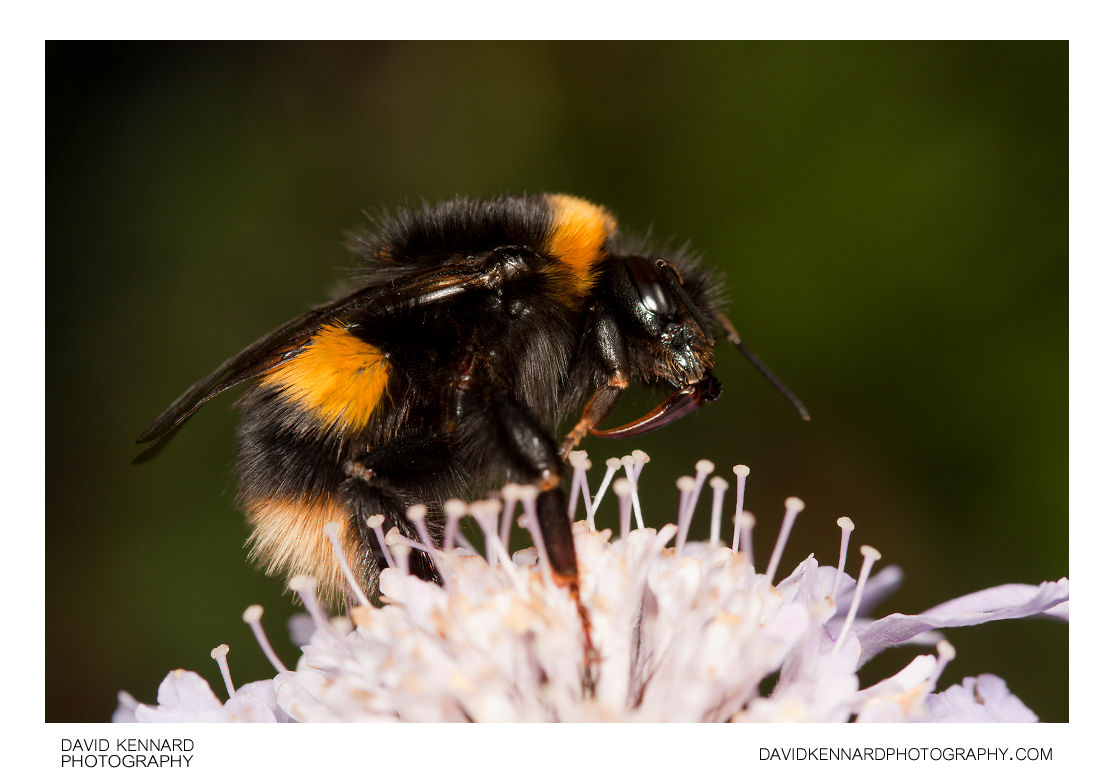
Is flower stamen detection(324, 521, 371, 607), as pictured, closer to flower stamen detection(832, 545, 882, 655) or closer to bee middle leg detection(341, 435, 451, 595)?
bee middle leg detection(341, 435, 451, 595)

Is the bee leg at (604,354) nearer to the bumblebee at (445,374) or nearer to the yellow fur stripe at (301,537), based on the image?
the bumblebee at (445,374)

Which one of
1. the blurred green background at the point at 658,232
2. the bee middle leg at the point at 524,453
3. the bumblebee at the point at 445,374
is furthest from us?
the blurred green background at the point at 658,232

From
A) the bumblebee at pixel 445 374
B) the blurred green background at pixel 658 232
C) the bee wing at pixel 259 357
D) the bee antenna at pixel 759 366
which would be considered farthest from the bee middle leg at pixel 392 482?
the blurred green background at pixel 658 232

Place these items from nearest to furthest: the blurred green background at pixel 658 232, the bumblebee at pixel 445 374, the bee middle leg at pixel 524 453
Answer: the bee middle leg at pixel 524 453 → the bumblebee at pixel 445 374 → the blurred green background at pixel 658 232

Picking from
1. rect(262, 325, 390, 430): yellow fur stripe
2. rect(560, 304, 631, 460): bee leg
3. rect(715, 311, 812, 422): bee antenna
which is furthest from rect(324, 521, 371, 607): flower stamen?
rect(715, 311, 812, 422): bee antenna

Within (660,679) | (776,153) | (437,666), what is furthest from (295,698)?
(776,153)

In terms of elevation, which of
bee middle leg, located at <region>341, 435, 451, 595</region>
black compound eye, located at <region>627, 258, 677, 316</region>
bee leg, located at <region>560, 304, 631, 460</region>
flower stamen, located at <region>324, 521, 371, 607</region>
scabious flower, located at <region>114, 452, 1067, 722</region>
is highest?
black compound eye, located at <region>627, 258, 677, 316</region>

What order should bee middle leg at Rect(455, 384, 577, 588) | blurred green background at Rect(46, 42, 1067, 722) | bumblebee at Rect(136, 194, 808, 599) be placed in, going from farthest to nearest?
blurred green background at Rect(46, 42, 1067, 722) → bumblebee at Rect(136, 194, 808, 599) → bee middle leg at Rect(455, 384, 577, 588)

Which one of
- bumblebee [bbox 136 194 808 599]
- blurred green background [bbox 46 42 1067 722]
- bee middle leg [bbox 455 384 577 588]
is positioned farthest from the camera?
blurred green background [bbox 46 42 1067 722]
